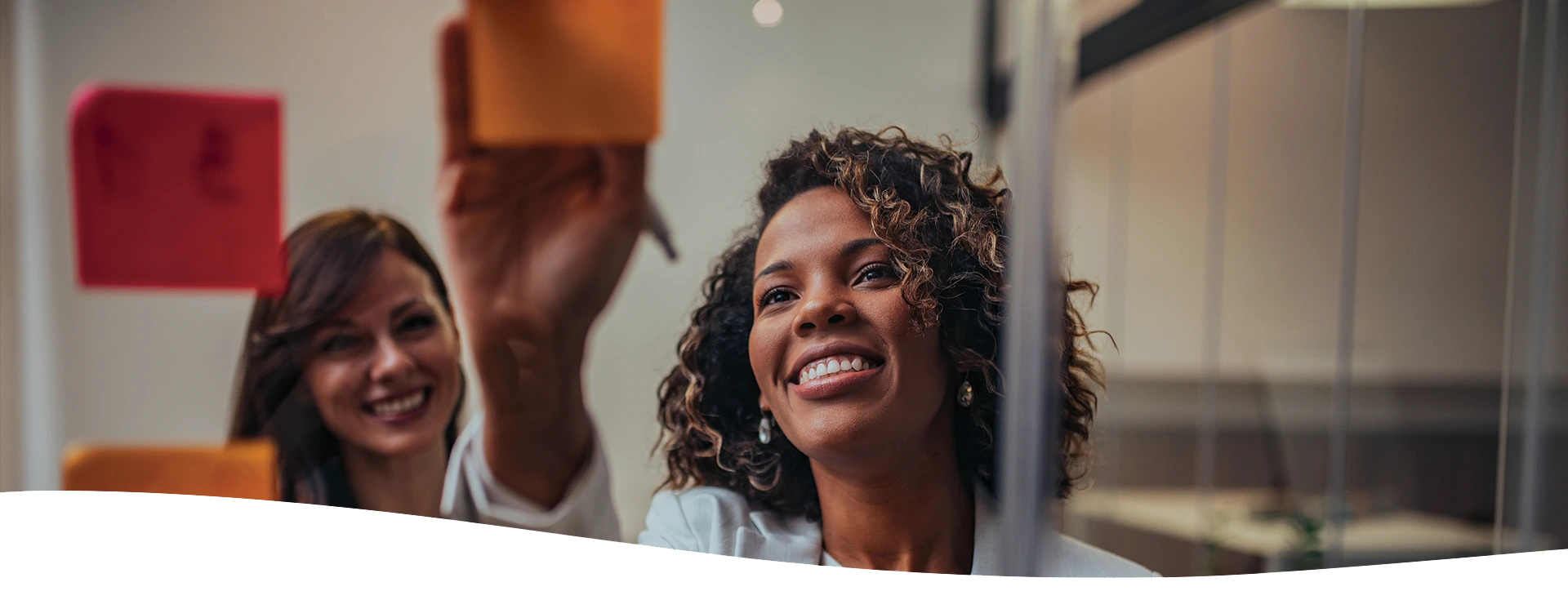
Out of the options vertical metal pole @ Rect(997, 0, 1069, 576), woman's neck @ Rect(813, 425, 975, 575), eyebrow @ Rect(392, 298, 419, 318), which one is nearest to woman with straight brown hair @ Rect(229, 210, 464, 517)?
eyebrow @ Rect(392, 298, 419, 318)

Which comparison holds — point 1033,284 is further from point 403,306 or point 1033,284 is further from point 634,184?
point 403,306

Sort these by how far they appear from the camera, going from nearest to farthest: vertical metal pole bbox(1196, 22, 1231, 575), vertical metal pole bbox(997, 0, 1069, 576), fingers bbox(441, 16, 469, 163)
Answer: vertical metal pole bbox(997, 0, 1069, 576) → fingers bbox(441, 16, 469, 163) → vertical metal pole bbox(1196, 22, 1231, 575)

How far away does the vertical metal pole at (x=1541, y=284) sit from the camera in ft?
7.25

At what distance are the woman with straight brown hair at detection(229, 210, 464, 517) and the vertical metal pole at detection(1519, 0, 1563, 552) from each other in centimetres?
240

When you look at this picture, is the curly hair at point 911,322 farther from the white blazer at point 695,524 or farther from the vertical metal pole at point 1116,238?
the vertical metal pole at point 1116,238

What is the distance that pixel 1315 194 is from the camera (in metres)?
2.23

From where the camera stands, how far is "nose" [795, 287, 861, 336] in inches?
57.1

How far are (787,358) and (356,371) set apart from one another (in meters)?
0.72

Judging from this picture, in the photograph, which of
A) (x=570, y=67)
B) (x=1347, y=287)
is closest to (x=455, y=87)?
(x=570, y=67)

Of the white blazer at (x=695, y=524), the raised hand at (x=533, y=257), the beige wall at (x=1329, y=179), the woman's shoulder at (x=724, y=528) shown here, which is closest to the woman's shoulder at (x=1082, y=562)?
the white blazer at (x=695, y=524)

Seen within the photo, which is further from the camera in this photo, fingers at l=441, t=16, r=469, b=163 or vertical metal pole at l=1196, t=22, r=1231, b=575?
vertical metal pole at l=1196, t=22, r=1231, b=575

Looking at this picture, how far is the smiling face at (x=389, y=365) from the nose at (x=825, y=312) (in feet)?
1.86

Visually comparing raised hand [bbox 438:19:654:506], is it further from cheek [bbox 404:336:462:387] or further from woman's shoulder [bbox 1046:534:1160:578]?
woman's shoulder [bbox 1046:534:1160:578]
